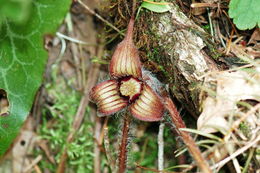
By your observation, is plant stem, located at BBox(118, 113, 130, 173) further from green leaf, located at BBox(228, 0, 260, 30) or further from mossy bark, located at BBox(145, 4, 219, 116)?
green leaf, located at BBox(228, 0, 260, 30)

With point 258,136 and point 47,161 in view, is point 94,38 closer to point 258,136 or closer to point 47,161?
point 47,161

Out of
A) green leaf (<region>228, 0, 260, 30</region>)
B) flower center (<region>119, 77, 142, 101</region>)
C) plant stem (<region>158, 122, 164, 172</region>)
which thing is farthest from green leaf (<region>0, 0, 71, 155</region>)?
green leaf (<region>228, 0, 260, 30</region>)

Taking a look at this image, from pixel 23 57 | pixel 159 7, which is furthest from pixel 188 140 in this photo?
pixel 23 57

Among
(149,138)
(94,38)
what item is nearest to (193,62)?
(149,138)

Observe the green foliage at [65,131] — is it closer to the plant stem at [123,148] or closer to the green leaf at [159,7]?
the plant stem at [123,148]

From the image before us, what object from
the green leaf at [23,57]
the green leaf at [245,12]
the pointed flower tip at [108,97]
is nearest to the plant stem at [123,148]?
the pointed flower tip at [108,97]

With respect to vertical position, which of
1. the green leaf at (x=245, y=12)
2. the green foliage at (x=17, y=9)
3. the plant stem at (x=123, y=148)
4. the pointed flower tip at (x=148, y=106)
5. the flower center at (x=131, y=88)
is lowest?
the plant stem at (x=123, y=148)
